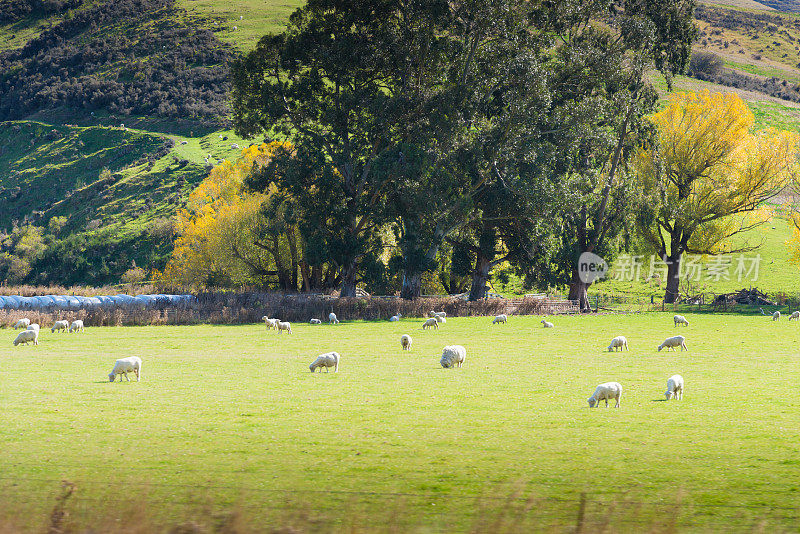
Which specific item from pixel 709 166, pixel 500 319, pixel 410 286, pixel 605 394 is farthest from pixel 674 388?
pixel 709 166

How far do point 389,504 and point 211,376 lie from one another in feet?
47.4

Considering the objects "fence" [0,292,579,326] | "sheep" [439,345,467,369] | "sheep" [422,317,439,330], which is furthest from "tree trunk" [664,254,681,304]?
"sheep" [439,345,467,369]

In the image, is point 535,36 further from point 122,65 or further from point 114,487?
point 122,65

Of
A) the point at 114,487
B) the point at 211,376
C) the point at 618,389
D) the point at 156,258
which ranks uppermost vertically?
the point at 114,487

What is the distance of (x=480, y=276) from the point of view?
206ft

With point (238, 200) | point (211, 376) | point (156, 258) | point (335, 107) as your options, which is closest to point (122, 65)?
point (156, 258)

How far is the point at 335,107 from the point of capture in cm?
5444

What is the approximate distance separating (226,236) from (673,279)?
1555 inches

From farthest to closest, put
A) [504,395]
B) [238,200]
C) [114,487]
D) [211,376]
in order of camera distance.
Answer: [238,200]
[211,376]
[504,395]
[114,487]

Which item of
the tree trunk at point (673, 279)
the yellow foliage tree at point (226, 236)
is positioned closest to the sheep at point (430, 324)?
the yellow foliage tree at point (226, 236)

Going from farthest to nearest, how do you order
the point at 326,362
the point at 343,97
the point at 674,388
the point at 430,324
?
the point at 343,97, the point at 430,324, the point at 326,362, the point at 674,388

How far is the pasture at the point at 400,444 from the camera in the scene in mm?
9102

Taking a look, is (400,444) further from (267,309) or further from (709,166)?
(709,166)

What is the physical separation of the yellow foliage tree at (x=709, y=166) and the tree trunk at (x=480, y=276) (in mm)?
13617
